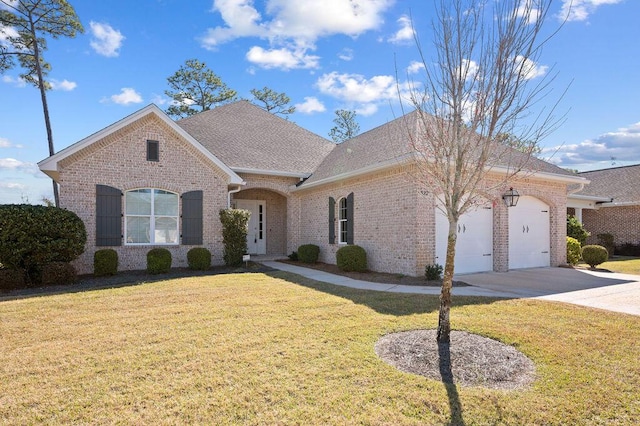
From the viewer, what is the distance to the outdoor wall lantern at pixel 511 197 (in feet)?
37.8

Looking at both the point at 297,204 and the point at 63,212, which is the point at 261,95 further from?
the point at 63,212

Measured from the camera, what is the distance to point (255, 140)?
17312mm

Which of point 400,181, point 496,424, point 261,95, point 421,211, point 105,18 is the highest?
point 261,95

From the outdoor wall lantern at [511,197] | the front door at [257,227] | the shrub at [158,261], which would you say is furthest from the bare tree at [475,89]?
the front door at [257,227]

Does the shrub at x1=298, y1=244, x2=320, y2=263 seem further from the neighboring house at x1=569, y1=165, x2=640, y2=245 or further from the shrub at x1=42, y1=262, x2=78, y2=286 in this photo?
the neighboring house at x1=569, y1=165, x2=640, y2=245

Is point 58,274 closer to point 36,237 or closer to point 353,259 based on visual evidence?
point 36,237

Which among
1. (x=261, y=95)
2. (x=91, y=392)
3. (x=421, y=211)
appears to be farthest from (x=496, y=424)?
(x=261, y=95)

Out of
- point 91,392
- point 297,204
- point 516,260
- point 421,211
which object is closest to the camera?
point 91,392

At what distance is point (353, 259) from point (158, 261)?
20.0ft

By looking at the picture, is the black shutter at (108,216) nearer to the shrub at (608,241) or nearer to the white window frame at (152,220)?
the white window frame at (152,220)

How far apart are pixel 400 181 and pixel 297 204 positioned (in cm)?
681

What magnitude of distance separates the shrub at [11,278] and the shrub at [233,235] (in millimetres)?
5651

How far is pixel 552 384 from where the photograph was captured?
3654mm

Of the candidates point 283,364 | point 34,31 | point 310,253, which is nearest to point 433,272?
point 310,253
